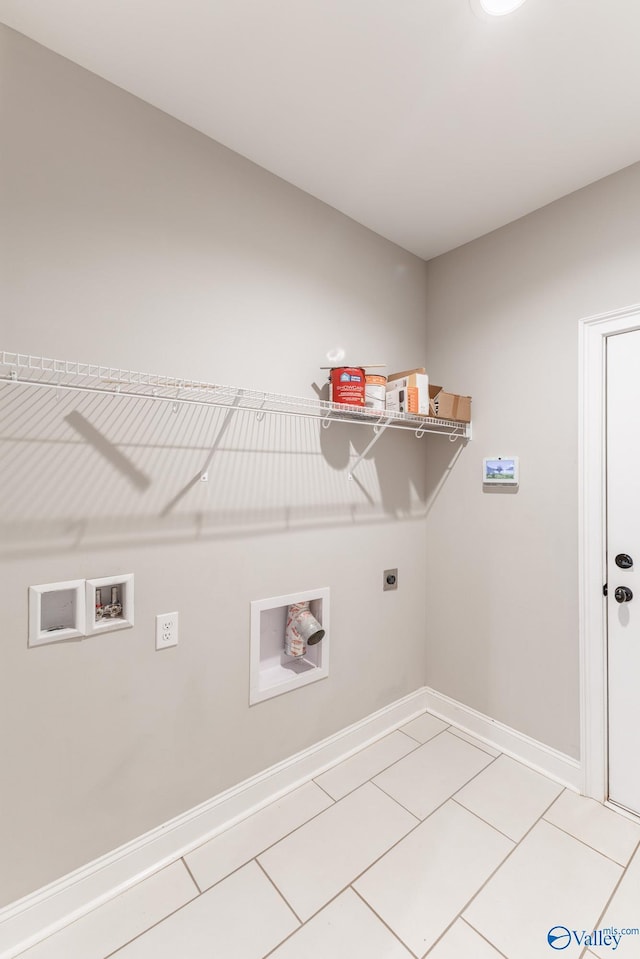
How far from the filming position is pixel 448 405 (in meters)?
2.15

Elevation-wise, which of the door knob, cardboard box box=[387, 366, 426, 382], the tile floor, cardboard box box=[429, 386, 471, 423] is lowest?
the tile floor

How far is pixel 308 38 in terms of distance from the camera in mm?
1259

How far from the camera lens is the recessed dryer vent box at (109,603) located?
53.5 inches

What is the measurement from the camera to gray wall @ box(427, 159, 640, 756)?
1871 mm

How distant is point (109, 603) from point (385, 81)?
1913 mm

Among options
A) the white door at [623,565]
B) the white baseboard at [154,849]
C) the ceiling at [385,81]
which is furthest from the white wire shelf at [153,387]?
the white baseboard at [154,849]

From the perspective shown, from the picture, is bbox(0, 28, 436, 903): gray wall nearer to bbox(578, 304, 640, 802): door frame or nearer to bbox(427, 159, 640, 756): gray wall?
bbox(427, 159, 640, 756): gray wall

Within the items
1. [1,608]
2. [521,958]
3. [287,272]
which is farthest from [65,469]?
[521,958]

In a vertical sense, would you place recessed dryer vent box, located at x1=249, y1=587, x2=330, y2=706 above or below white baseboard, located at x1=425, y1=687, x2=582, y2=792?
above

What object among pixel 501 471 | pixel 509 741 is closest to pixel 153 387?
pixel 501 471

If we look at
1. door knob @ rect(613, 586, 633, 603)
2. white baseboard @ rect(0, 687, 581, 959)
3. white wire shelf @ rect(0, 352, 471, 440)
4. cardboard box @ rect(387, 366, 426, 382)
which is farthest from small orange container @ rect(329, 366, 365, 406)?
white baseboard @ rect(0, 687, 581, 959)

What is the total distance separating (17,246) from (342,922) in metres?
2.19

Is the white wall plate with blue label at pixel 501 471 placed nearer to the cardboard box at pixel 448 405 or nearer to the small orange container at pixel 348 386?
the cardboard box at pixel 448 405

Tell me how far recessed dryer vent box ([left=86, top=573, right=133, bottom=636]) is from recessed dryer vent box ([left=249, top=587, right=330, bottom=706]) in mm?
495
